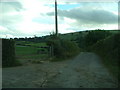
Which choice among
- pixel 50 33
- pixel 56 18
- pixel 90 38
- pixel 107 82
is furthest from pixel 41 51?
pixel 90 38

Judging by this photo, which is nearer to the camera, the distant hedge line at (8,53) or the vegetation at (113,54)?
the vegetation at (113,54)

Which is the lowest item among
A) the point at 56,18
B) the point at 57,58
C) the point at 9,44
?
the point at 57,58

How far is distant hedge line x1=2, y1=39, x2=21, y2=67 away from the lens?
1579cm

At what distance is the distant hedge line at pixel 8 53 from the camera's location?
1579 centimetres

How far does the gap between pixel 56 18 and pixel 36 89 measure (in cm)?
2136

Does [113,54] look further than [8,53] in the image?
No

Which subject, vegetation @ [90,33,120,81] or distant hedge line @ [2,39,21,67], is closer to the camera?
vegetation @ [90,33,120,81]

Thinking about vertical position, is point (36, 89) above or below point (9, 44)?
below

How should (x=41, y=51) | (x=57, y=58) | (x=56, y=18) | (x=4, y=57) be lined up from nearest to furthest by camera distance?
(x=4, y=57)
(x=57, y=58)
(x=41, y=51)
(x=56, y=18)

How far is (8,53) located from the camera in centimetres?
1591

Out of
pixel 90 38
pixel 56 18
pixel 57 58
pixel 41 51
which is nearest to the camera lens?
pixel 57 58

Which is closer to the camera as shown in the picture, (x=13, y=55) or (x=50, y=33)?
(x=13, y=55)

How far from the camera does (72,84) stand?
353 inches

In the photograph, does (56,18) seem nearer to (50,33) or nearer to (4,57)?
(50,33)
